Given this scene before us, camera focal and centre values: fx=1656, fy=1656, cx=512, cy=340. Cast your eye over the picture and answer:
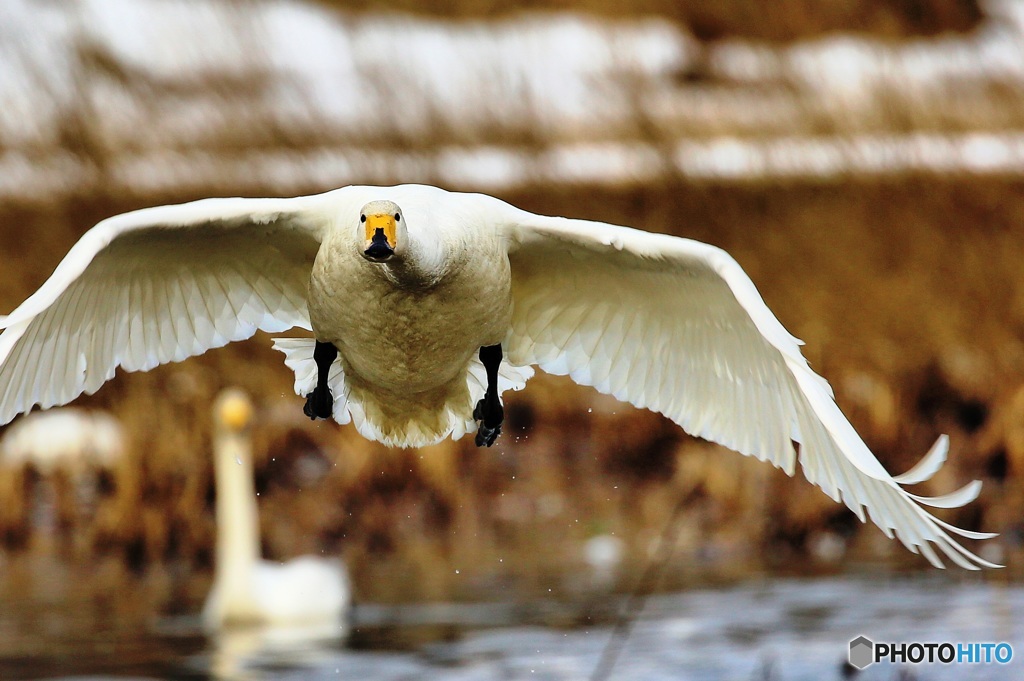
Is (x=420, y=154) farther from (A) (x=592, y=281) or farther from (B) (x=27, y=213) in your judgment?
(A) (x=592, y=281)

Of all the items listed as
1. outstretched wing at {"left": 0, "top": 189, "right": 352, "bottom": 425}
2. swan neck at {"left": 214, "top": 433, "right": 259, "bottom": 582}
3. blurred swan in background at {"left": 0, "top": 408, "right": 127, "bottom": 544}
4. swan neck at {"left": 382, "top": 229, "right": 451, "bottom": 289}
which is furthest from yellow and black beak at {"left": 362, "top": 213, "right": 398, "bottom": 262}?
blurred swan in background at {"left": 0, "top": 408, "right": 127, "bottom": 544}

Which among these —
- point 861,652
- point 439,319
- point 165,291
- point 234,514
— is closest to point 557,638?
point 861,652

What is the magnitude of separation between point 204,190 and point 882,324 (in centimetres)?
613

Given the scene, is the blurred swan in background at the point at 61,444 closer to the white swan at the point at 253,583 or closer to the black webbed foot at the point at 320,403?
the white swan at the point at 253,583

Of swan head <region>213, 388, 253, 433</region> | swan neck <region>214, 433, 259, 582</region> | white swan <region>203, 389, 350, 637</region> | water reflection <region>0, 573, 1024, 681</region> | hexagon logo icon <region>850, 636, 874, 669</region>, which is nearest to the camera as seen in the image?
hexagon logo icon <region>850, 636, 874, 669</region>

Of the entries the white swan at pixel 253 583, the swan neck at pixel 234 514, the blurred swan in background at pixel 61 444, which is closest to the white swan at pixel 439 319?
the white swan at pixel 253 583

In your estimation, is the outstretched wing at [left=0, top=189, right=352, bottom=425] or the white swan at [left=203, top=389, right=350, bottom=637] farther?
the white swan at [left=203, top=389, right=350, bottom=637]

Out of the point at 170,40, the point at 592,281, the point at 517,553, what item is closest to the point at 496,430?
the point at 592,281

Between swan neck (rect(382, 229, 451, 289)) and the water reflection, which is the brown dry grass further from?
swan neck (rect(382, 229, 451, 289))

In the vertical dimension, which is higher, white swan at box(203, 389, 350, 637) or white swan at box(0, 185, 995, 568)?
white swan at box(0, 185, 995, 568)

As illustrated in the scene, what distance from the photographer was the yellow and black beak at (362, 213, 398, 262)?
3.96m

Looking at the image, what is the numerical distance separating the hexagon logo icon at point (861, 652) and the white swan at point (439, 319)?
1.38 metres

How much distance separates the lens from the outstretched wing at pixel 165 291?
15.0ft

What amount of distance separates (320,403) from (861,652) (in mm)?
2363
